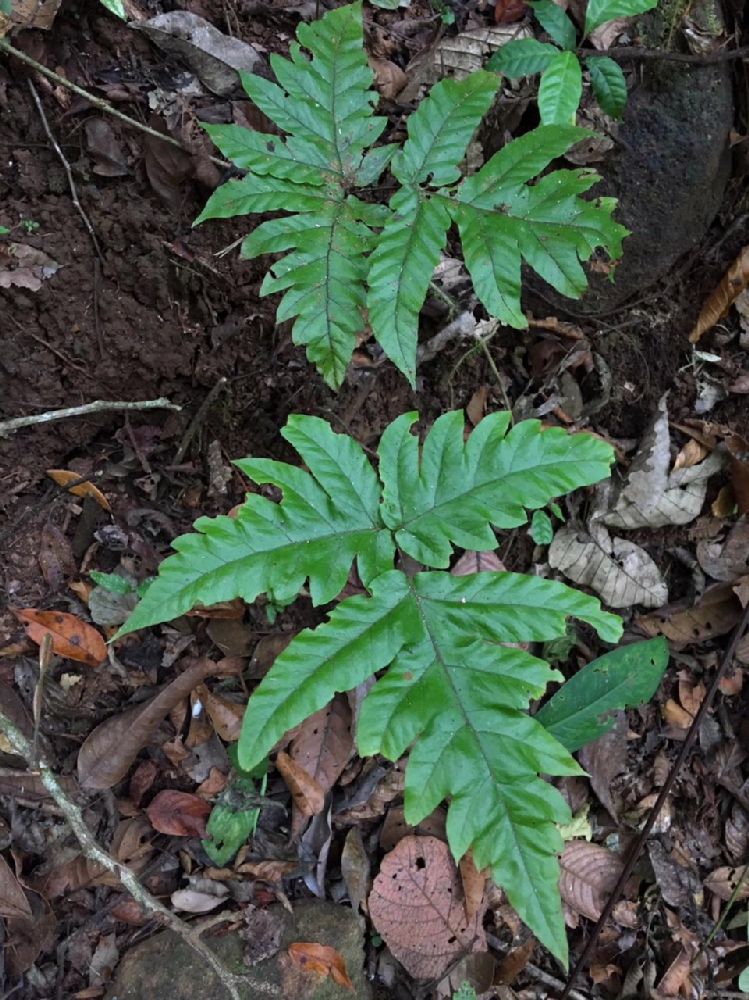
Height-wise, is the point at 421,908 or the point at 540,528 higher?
the point at 540,528

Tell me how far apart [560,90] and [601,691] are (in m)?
2.31

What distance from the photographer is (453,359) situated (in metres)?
3.17

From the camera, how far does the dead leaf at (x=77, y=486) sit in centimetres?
277

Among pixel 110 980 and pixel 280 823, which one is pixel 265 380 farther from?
pixel 110 980

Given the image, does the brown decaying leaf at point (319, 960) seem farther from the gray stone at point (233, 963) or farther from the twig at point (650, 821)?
the twig at point (650, 821)

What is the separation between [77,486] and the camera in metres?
2.79

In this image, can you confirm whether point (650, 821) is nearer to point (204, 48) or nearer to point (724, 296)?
point (724, 296)

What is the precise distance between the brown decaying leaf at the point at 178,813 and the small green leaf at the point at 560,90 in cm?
283

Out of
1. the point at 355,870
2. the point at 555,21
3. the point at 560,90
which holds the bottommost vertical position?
the point at 355,870

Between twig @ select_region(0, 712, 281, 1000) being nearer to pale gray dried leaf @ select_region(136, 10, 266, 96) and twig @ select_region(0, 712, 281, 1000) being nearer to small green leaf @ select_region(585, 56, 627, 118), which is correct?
pale gray dried leaf @ select_region(136, 10, 266, 96)

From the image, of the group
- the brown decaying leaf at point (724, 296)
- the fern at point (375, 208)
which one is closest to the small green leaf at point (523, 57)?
the fern at point (375, 208)

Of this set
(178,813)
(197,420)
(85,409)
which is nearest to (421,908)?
(178,813)

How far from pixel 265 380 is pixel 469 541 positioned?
1164mm

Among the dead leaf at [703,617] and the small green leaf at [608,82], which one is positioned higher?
the small green leaf at [608,82]
